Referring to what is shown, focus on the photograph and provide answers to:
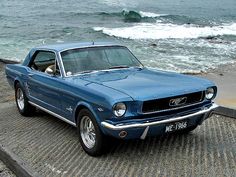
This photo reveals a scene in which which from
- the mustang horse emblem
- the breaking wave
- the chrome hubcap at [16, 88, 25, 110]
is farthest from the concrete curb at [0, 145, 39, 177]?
the breaking wave

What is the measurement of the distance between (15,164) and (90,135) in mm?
1098

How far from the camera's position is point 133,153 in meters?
6.02

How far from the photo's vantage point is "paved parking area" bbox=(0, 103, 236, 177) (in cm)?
541

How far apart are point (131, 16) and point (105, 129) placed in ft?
145

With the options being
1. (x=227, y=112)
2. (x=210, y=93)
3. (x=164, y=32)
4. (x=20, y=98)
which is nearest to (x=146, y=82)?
(x=210, y=93)

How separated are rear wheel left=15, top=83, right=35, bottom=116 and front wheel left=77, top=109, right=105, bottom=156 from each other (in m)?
2.37

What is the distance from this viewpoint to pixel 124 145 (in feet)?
20.8

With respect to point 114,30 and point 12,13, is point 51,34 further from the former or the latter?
point 12,13

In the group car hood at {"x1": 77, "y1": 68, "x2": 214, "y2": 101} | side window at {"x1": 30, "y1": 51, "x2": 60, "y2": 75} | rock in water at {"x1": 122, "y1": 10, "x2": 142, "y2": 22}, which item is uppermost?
car hood at {"x1": 77, "y1": 68, "x2": 214, "y2": 101}

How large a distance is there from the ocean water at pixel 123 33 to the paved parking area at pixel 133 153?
31.9 ft

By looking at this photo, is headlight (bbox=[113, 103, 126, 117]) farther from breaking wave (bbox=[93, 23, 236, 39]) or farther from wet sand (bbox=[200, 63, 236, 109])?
breaking wave (bbox=[93, 23, 236, 39])

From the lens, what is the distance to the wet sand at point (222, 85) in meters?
10.2

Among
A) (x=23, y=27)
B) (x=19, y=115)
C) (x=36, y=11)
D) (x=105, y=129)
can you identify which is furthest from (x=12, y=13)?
(x=105, y=129)

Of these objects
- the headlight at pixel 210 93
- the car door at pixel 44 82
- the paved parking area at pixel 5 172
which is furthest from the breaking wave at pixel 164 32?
the paved parking area at pixel 5 172
